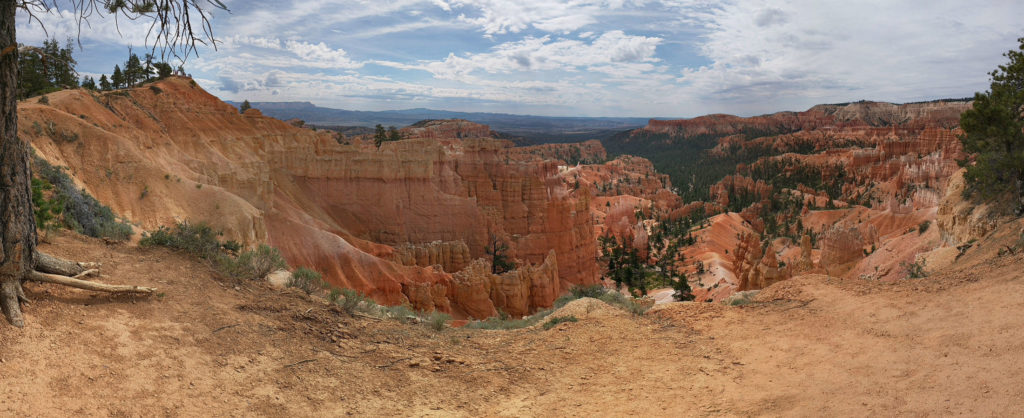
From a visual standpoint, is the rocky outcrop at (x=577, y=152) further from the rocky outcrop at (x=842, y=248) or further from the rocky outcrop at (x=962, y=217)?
the rocky outcrop at (x=962, y=217)

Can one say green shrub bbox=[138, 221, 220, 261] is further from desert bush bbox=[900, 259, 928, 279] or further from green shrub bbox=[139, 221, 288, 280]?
desert bush bbox=[900, 259, 928, 279]

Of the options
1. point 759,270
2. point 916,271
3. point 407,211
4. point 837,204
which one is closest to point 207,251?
point 916,271

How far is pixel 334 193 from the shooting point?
31.6 m

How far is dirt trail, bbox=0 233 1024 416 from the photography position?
4662 mm

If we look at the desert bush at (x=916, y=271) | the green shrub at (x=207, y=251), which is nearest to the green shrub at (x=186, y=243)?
the green shrub at (x=207, y=251)

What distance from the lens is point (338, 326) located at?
7.03 m

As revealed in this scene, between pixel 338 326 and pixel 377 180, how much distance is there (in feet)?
87.1

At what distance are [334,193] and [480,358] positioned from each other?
26905mm

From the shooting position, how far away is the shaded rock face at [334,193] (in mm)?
15789

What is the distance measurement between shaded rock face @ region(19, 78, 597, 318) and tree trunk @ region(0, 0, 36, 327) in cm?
985

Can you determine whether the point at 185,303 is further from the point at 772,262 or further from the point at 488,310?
the point at 772,262

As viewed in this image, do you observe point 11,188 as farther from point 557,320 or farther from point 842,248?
point 842,248

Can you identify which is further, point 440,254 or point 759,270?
point 440,254

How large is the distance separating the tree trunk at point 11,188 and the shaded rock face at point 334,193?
32.3 feet
